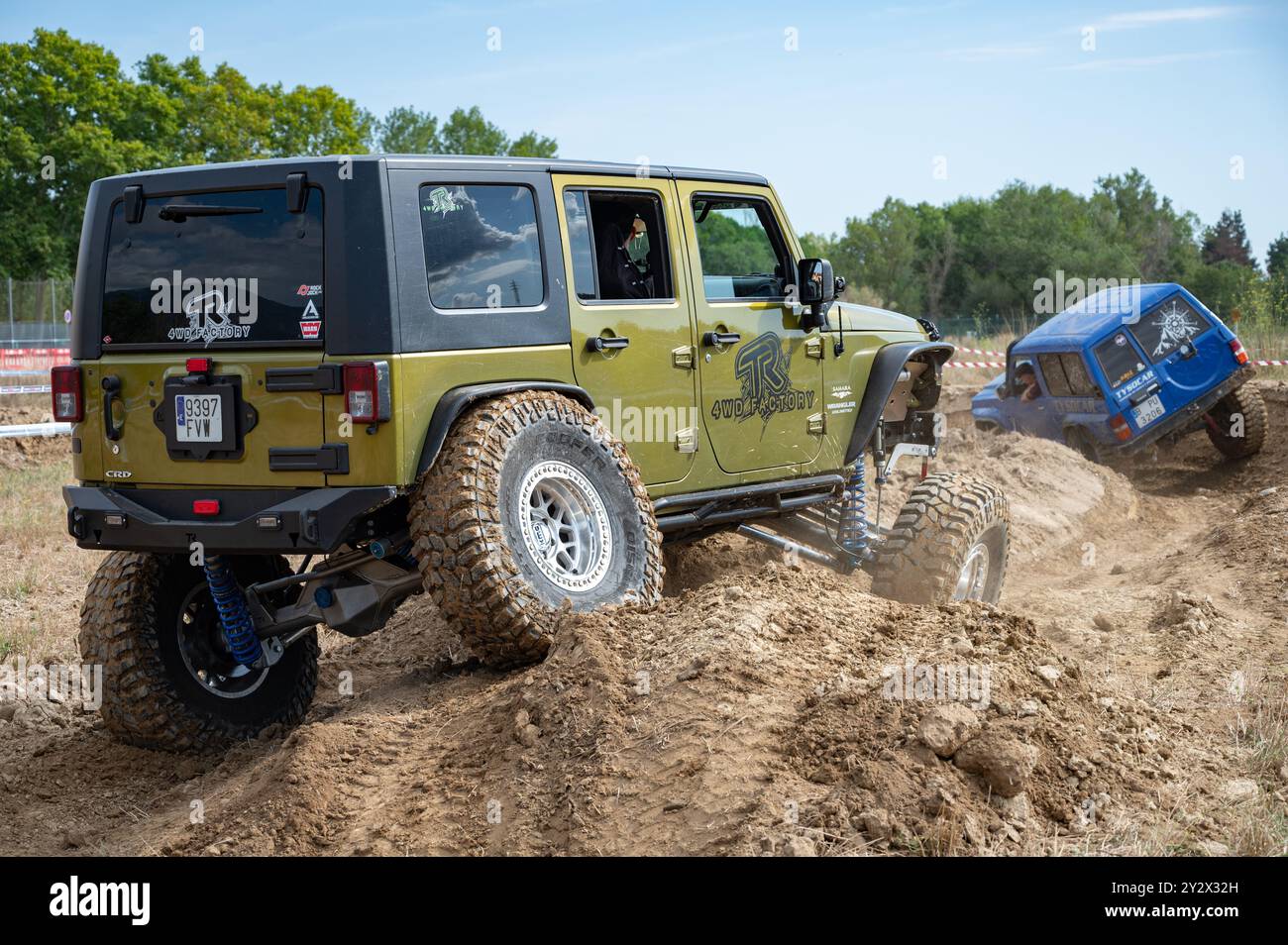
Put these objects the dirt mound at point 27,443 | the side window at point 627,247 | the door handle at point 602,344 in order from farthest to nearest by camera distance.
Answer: the dirt mound at point 27,443 → the side window at point 627,247 → the door handle at point 602,344

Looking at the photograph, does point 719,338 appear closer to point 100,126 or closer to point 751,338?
point 751,338

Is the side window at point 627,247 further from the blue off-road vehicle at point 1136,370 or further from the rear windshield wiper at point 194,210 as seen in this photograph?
the blue off-road vehicle at point 1136,370

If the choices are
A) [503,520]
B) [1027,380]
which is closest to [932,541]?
[503,520]

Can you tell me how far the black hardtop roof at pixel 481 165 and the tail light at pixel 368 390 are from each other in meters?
0.81

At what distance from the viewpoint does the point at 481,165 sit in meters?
5.61

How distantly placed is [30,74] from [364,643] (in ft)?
145

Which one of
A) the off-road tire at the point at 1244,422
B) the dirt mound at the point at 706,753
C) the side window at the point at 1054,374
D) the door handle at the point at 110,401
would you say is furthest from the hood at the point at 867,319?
the off-road tire at the point at 1244,422

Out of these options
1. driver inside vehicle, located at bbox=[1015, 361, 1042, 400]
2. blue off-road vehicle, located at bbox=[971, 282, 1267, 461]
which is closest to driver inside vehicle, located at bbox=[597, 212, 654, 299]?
blue off-road vehicle, located at bbox=[971, 282, 1267, 461]

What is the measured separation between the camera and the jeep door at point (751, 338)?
6.65 m

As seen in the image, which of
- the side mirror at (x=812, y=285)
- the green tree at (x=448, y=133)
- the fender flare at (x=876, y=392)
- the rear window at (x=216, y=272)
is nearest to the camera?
the rear window at (x=216, y=272)

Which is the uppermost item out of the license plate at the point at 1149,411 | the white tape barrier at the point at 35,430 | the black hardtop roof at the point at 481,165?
the black hardtop roof at the point at 481,165

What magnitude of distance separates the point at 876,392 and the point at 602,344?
2.34 m

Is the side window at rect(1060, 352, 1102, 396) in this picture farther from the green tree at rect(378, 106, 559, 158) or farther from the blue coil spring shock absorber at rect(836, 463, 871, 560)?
the green tree at rect(378, 106, 559, 158)
